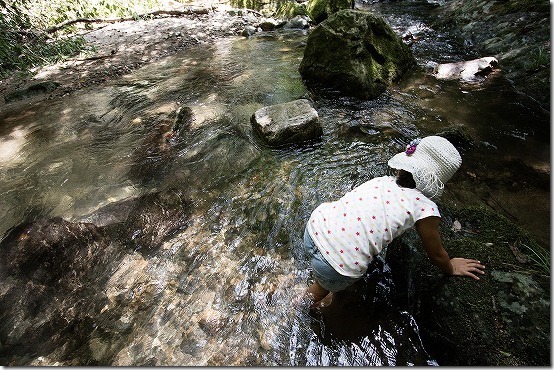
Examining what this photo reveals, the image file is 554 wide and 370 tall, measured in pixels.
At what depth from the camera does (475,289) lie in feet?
6.77

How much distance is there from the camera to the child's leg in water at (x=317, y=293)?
235 centimetres

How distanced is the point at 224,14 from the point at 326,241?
13.8 m

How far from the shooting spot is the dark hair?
2084 mm

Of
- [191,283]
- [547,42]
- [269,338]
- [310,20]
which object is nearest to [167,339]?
[191,283]

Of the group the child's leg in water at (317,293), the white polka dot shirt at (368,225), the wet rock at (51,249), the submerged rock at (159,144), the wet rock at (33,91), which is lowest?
the wet rock at (33,91)

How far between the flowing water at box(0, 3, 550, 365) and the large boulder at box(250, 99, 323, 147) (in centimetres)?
17

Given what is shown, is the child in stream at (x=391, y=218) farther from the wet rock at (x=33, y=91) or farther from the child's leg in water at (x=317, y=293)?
the wet rock at (x=33, y=91)

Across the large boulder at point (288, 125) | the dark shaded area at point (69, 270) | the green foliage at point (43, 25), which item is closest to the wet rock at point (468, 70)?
the large boulder at point (288, 125)

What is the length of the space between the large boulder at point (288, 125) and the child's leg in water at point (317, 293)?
2.32 metres

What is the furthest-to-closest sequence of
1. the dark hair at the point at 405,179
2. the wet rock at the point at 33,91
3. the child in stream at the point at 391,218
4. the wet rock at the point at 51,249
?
the wet rock at the point at 33,91
the wet rock at the point at 51,249
the dark hair at the point at 405,179
the child in stream at the point at 391,218

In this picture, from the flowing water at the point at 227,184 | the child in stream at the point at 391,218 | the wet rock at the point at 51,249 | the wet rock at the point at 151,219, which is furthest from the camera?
the wet rock at the point at 151,219

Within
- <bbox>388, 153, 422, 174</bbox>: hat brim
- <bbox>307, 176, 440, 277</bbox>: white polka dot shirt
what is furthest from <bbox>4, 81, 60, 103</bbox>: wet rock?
<bbox>388, 153, 422, 174</bbox>: hat brim

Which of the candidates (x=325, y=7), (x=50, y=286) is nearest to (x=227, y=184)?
(x=50, y=286)

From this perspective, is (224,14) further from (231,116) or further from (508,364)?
(508,364)
